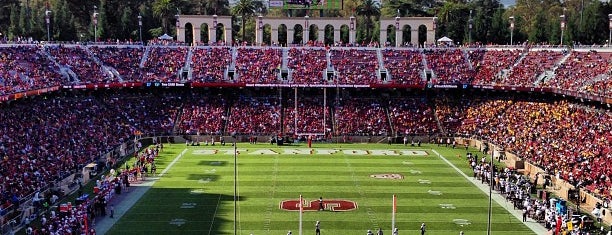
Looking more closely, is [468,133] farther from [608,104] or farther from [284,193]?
[284,193]

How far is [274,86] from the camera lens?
64.7 m

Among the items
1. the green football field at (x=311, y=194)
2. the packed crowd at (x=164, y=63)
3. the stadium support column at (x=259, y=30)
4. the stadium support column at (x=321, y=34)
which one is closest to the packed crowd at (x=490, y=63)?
the green football field at (x=311, y=194)

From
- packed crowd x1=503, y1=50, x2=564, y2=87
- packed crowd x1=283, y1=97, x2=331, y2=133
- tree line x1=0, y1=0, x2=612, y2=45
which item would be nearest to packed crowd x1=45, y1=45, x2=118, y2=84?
tree line x1=0, y1=0, x2=612, y2=45

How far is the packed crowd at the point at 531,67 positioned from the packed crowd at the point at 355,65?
12.0m

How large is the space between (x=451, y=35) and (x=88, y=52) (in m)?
46.4

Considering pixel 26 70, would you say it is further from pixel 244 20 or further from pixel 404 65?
pixel 244 20

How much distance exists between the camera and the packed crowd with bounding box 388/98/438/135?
61.3 metres

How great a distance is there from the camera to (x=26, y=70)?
5588cm

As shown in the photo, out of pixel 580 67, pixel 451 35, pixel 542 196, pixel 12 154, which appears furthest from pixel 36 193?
pixel 451 35

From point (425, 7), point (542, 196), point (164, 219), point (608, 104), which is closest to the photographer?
point (164, 219)

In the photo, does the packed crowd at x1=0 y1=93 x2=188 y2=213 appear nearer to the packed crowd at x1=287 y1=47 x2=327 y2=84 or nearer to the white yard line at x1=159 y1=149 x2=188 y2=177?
the white yard line at x1=159 y1=149 x2=188 y2=177

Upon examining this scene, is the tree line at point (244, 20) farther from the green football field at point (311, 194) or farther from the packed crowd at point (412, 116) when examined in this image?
the green football field at point (311, 194)

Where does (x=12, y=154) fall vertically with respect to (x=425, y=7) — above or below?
below

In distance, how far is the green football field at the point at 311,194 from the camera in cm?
3262
